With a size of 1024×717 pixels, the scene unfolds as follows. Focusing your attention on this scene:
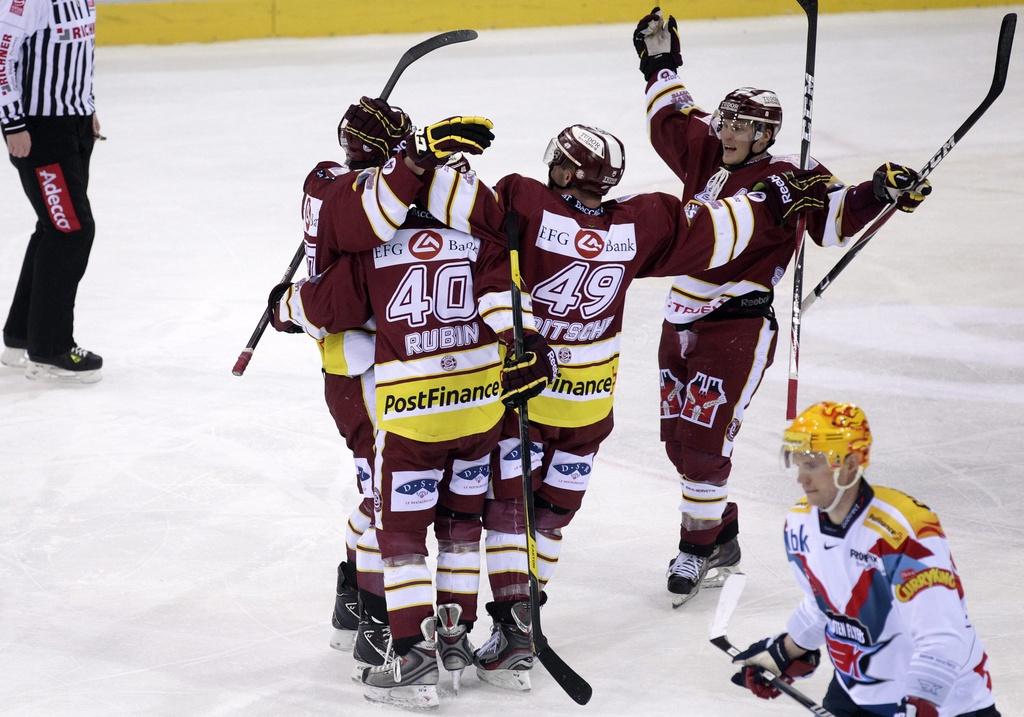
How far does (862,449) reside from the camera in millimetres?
2309

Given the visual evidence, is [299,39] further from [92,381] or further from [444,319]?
[444,319]

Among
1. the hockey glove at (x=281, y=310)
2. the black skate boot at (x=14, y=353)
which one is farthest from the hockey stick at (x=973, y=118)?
the black skate boot at (x=14, y=353)

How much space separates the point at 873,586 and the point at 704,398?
1.50m

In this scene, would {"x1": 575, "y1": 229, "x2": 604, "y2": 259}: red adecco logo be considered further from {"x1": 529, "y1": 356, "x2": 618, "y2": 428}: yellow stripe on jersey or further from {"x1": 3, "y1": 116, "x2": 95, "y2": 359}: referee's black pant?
{"x1": 3, "y1": 116, "x2": 95, "y2": 359}: referee's black pant

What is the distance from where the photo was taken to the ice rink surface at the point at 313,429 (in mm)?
3465

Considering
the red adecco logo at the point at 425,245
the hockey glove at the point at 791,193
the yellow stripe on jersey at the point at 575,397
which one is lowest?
the yellow stripe on jersey at the point at 575,397

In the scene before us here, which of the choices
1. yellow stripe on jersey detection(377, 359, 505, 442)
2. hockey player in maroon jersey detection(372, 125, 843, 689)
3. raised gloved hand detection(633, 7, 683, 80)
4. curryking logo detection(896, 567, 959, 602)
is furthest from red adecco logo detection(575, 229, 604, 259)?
curryking logo detection(896, 567, 959, 602)

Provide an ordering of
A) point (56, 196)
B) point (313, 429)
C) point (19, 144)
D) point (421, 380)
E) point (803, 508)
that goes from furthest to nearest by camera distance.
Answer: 1. point (56, 196)
2. point (19, 144)
3. point (313, 429)
4. point (421, 380)
5. point (803, 508)

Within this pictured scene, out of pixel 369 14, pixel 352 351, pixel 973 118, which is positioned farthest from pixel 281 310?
pixel 369 14

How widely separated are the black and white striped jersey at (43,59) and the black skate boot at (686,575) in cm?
291

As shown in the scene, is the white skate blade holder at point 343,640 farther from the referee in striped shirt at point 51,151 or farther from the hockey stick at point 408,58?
the referee in striped shirt at point 51,151

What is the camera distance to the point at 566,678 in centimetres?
315

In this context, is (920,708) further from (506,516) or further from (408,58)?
(408,58)

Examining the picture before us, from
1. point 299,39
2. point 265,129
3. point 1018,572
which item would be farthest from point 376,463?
point 299,39
